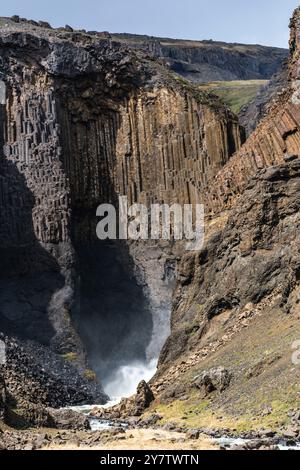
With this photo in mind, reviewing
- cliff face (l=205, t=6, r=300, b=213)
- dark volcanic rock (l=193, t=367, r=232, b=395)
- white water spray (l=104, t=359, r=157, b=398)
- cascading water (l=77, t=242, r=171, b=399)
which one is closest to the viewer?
dark volcanic rock (l=193, t=367, r=232, b=395)

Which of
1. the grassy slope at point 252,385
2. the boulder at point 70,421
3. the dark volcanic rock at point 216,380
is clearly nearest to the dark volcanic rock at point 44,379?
the boulder at point 70,421

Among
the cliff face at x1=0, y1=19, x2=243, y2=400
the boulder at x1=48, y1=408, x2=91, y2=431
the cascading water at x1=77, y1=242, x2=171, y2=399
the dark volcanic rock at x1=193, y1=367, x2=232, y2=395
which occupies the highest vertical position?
the cliff face at x1=0, y1=19, x2=243, y2=400

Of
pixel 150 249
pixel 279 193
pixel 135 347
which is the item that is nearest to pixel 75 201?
pixel 150 249

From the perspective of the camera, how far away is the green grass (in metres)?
139

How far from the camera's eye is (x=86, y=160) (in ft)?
258

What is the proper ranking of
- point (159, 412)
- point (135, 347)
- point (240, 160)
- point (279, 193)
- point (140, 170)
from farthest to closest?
point (140, 170), point (135, 347), point (240, 160), point (279, 193), point (159, 412)

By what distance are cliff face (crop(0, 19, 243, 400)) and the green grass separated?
53944 mm

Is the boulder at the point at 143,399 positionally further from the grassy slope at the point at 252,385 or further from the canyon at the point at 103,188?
the canyon at the point at 103,188

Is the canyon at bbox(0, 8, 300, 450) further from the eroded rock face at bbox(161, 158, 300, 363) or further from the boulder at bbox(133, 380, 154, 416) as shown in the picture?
the boulder at bbox(133, 380, 154, 416)

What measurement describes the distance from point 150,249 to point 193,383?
128 ft

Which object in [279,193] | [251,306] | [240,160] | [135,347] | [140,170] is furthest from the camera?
[140,170]

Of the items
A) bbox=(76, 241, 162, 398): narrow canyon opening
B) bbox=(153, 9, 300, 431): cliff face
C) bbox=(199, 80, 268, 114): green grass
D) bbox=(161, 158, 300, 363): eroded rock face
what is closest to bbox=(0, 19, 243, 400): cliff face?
bbox=(76, 241, 162, 398): narrow canyon opening

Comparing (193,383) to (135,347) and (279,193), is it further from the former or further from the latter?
(135,347)

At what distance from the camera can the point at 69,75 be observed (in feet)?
252
